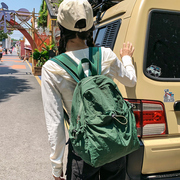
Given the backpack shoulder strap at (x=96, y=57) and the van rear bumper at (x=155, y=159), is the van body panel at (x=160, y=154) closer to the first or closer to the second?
the van rear bumper at (x=155, y=159)

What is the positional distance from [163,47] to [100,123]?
1.16 meters

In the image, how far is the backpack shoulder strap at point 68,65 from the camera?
1.41m

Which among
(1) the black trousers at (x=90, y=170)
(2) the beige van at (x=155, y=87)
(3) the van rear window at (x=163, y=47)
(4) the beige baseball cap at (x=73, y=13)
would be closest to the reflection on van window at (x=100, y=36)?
(2) the beige van at (x=155, y=87)

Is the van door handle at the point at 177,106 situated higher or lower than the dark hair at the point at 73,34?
lower

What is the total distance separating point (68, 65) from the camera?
142 cm

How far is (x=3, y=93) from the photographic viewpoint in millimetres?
8594

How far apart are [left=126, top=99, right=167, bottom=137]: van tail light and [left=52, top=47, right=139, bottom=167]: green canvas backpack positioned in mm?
545

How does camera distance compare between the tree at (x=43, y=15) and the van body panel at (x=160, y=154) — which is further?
the tree at (x=43, y=15)

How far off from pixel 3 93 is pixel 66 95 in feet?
25.9

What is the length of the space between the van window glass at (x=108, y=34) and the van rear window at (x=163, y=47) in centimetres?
38

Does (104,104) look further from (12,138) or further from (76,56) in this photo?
(12,138)

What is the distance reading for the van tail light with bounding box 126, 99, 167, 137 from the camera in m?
1.87

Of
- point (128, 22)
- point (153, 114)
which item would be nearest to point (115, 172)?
point (153, 114)

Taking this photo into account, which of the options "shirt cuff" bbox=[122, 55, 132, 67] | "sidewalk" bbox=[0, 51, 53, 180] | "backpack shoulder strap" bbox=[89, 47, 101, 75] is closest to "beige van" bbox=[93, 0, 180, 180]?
"shirt cuff" bbox=[122, 55, 132, 67]
